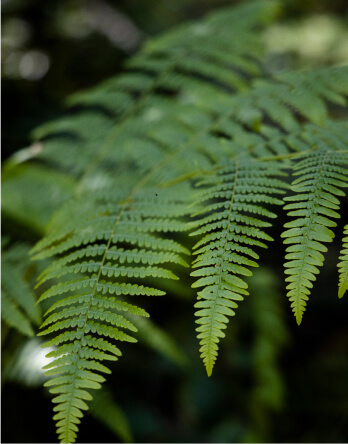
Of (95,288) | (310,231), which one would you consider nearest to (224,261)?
(310,231)

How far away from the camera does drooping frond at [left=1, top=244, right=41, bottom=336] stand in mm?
1243

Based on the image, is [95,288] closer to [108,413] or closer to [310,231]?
[310,231]

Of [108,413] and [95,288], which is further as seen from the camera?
[108,413]

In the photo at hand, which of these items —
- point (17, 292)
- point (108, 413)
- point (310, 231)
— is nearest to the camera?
point (310, 231)

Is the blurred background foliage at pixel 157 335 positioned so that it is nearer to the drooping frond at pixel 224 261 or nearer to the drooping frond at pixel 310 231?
the drooping frond at pixel 224 261

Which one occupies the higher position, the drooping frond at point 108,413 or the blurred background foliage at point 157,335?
the blurred background foliage at point 157,335

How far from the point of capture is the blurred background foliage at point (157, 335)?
6.07 feet

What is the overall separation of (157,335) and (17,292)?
655mm

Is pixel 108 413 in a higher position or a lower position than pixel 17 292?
lower

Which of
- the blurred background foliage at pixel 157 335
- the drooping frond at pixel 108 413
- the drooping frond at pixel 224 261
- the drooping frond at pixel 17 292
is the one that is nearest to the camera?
the drooping frond at pixel 224 261

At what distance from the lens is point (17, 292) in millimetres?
1388

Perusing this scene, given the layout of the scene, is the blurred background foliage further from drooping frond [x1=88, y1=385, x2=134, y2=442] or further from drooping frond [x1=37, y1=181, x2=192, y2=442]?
drooping frond [x1=37, y1=181, x2=192, y2=442]

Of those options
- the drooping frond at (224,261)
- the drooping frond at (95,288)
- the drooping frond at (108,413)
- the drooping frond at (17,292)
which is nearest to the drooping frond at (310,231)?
the drooping frond at (224,261)

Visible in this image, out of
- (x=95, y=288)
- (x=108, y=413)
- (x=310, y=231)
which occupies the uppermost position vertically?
(x=310, y=231)
